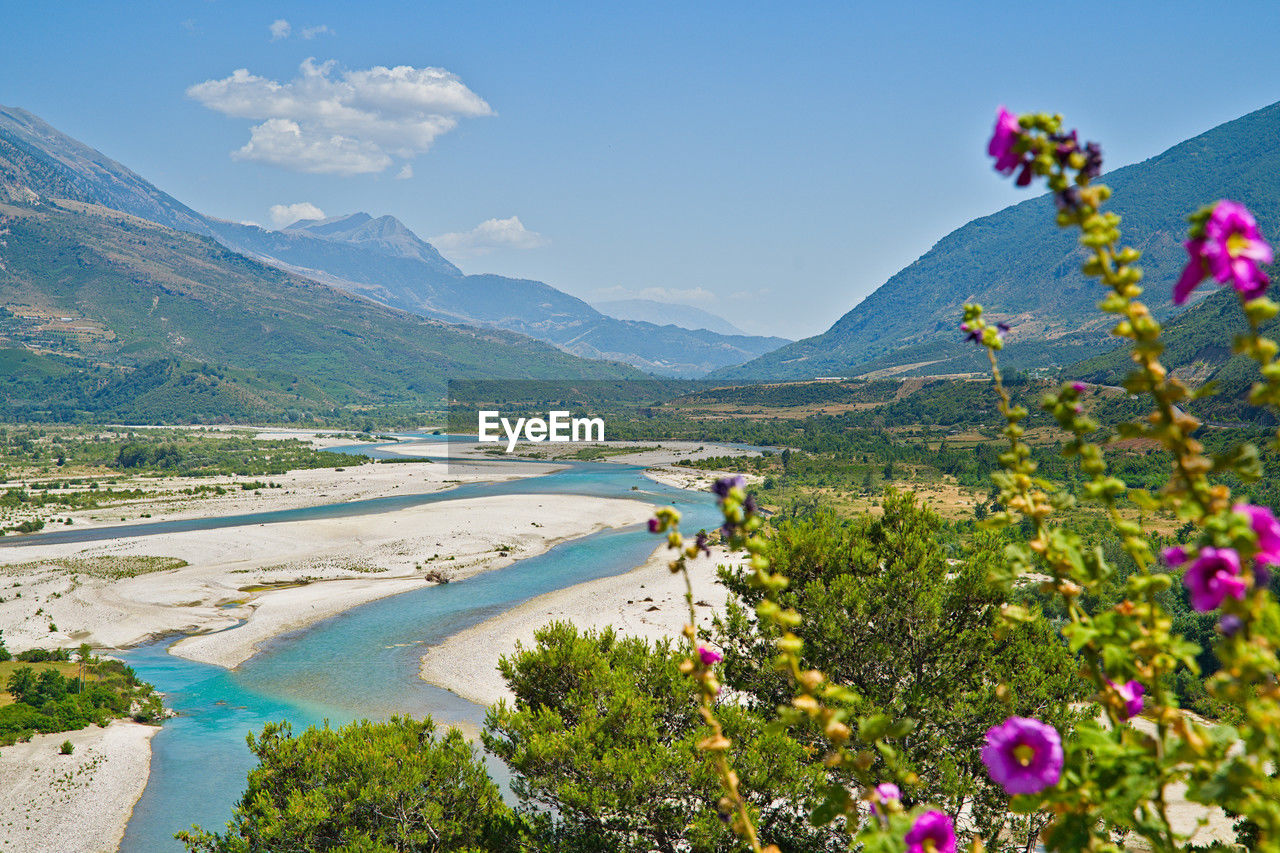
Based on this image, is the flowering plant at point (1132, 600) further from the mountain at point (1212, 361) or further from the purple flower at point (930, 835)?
the mountain at point (1212, 361)

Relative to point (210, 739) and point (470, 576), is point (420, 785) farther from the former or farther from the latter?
point (470, 576)

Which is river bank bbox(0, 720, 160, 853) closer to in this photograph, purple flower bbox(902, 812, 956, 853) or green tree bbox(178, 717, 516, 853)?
green tree bbox(178, 717, 516, 853)

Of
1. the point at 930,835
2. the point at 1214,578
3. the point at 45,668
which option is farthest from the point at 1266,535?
the point at 45,668

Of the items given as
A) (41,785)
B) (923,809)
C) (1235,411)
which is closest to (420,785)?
(923,809)

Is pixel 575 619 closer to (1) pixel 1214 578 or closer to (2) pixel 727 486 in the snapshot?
(2) pixel 727 486

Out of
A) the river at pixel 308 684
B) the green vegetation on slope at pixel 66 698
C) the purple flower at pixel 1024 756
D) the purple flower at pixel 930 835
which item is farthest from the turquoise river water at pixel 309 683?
the purple flower at pixel 1024 756

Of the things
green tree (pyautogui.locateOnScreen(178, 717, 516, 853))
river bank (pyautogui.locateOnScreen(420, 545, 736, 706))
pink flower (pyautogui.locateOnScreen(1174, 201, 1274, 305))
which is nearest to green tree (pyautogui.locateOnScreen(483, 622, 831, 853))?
green tree (pyautogui.locateOnScreen(178, 717, 516, 853))
